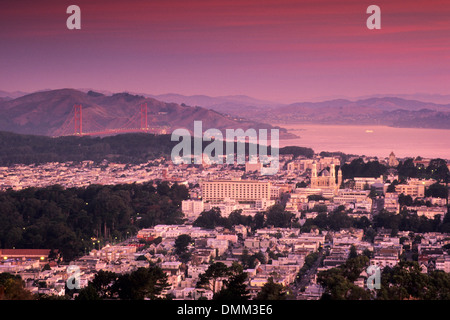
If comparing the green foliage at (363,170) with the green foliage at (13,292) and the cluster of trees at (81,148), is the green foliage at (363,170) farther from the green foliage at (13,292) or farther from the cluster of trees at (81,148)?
the green foliage at (13,292)

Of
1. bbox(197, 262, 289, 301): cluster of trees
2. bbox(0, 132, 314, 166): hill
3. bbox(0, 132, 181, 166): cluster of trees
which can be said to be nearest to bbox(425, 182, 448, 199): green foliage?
bbox(197, 262, 289, 301): cluster of trees

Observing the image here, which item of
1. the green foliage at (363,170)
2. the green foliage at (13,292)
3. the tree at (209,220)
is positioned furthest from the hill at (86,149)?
the green foliage at (13,292)

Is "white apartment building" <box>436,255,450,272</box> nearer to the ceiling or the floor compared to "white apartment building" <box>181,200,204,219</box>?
nearer to the floor

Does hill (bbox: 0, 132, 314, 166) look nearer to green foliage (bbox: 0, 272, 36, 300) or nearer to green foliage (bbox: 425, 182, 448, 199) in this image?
green foliage (bbox: 425, 182, 448, 199)

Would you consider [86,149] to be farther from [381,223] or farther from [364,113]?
[364,113]

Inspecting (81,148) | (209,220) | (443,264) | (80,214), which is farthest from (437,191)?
(81,148)
